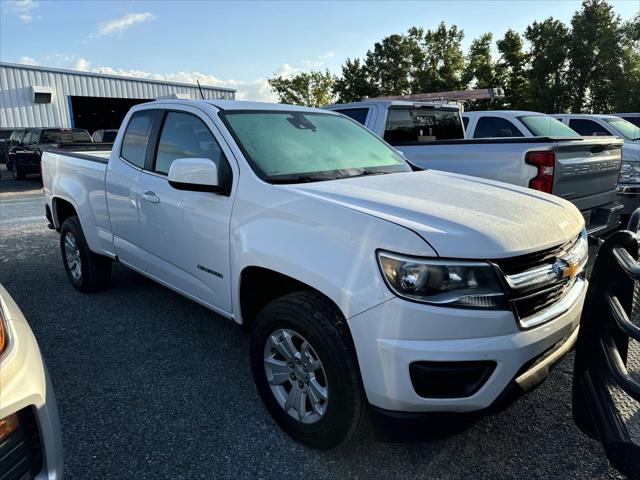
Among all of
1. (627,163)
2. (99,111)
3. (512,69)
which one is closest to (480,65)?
(512,69)

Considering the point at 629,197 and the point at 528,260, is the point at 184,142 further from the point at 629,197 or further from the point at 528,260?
the point at 629,197

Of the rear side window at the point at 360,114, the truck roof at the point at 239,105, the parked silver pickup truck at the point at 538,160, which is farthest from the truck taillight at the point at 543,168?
the rear side window at the point at 360,114

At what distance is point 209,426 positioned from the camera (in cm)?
267

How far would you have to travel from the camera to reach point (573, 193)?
438 cm

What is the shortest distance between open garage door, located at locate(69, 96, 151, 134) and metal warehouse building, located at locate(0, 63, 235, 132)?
1.66ft

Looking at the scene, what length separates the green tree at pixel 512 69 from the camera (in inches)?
1337

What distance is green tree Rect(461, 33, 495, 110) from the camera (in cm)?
3631

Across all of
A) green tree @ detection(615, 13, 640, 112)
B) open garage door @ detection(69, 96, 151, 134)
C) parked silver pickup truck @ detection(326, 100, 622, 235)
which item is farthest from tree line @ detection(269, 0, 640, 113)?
parked silver pickup truck @ detection(326, 100, 622, 235)

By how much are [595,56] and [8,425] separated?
34.4m

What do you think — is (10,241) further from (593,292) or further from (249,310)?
(593,292)

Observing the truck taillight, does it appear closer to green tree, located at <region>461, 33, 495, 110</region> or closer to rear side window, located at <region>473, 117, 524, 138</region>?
rear side window, located at <region>473, 117, 524, 138</region>

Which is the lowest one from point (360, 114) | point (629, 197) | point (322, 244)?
point (629, 197)

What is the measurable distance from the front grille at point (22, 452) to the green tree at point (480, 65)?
3895 cm

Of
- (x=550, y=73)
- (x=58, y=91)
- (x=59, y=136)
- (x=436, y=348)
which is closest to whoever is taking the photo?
(x=436, y=348)
